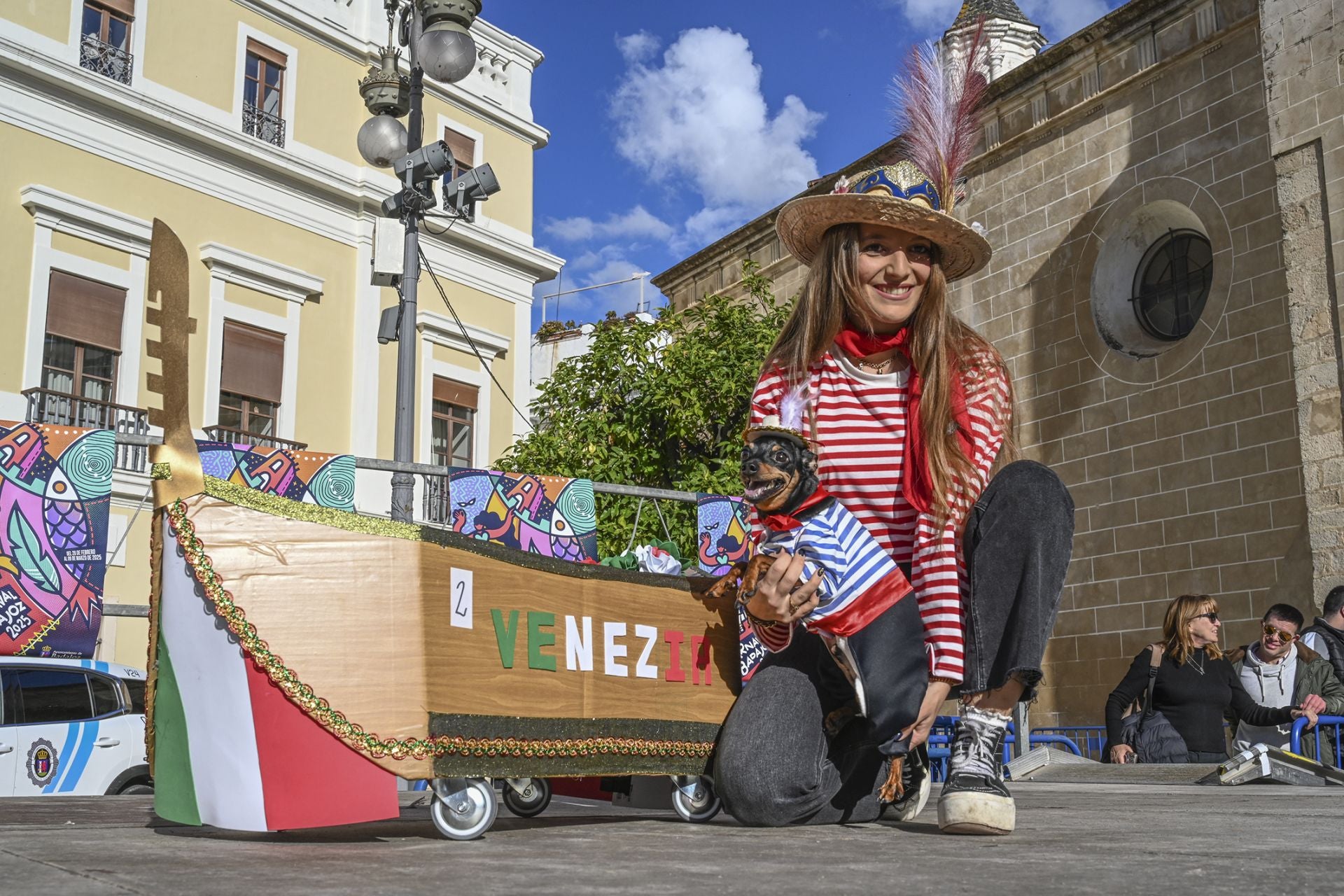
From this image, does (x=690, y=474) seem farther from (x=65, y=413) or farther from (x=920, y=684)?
(x=920, y=684)

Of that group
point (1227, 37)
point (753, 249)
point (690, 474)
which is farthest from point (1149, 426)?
point (753, 249)

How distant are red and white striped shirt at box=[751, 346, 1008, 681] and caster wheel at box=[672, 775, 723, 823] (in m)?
0.73

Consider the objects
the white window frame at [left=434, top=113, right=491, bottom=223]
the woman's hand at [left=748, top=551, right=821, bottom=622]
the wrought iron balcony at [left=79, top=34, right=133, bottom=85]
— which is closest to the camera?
the woman's hand at [left=748, top=551, right=821, bottom=622]

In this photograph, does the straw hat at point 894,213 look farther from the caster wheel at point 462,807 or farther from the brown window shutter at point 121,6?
the brown window shutter at point 121,6

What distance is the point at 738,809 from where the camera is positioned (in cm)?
311

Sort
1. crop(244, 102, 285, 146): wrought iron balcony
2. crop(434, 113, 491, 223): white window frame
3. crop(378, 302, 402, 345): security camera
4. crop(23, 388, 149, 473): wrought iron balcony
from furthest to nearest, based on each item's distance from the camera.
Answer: crop(434, 113, 491, 223): white window frame
crop(244, 102, 285, 146): wrought iron balcony
crop(23, 388, 149, 473): wrought iron balcony
crop(378, 302, 402, 345): security camera

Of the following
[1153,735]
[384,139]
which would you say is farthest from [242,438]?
[1153,735]

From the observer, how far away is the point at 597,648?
317 cm

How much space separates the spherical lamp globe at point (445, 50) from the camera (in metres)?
9.04

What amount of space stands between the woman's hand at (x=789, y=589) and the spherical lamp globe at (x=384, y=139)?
736cm

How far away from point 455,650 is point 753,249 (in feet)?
58.5

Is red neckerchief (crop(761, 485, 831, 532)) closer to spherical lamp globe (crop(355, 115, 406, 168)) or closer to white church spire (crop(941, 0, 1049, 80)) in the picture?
spherical lamp globe (crop(355, 115, 406, 168))

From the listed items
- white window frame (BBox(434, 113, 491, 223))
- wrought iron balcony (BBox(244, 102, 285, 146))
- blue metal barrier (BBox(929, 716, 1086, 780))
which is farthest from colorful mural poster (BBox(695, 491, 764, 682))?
white window frame (BBox(434, 113, 491, 223))

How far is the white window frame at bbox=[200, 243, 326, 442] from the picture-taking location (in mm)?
18094
